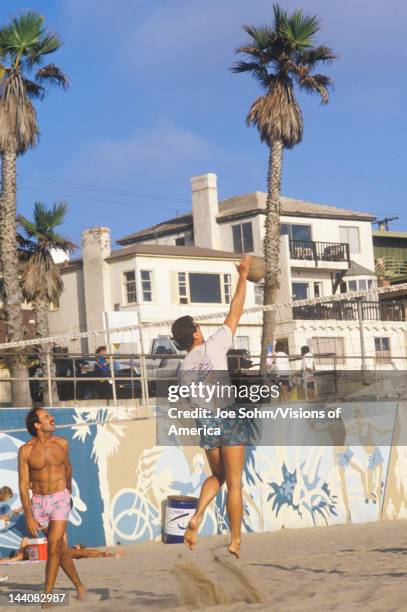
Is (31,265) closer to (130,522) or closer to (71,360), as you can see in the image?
(71,360)

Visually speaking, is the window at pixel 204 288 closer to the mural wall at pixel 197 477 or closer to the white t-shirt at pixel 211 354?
the mural wall at pixel 197 477

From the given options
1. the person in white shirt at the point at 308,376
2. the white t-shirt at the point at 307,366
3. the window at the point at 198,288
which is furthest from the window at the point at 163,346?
the window at the point at 198,288

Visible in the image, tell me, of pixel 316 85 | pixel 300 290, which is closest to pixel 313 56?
pixel 316 85

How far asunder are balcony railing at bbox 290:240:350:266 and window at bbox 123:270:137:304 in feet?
29.4

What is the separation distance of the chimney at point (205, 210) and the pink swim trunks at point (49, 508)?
141ft

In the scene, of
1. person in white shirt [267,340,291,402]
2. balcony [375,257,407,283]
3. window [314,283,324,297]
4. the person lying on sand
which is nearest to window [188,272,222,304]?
window [314,283,324,297]

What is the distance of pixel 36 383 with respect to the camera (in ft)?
62.1

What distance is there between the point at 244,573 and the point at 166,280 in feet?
125

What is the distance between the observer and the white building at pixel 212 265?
45625 mm

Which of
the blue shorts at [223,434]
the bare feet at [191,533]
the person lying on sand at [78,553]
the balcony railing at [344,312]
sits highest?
the balcony railing at [344,312]

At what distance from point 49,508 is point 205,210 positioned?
4391 centimetres

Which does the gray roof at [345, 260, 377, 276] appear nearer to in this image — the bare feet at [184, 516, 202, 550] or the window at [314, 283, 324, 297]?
the window at [314, 283, 324, 297]

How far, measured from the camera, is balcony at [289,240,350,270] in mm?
51531

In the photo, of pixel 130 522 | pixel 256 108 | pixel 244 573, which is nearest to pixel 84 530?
pixel 130 522
